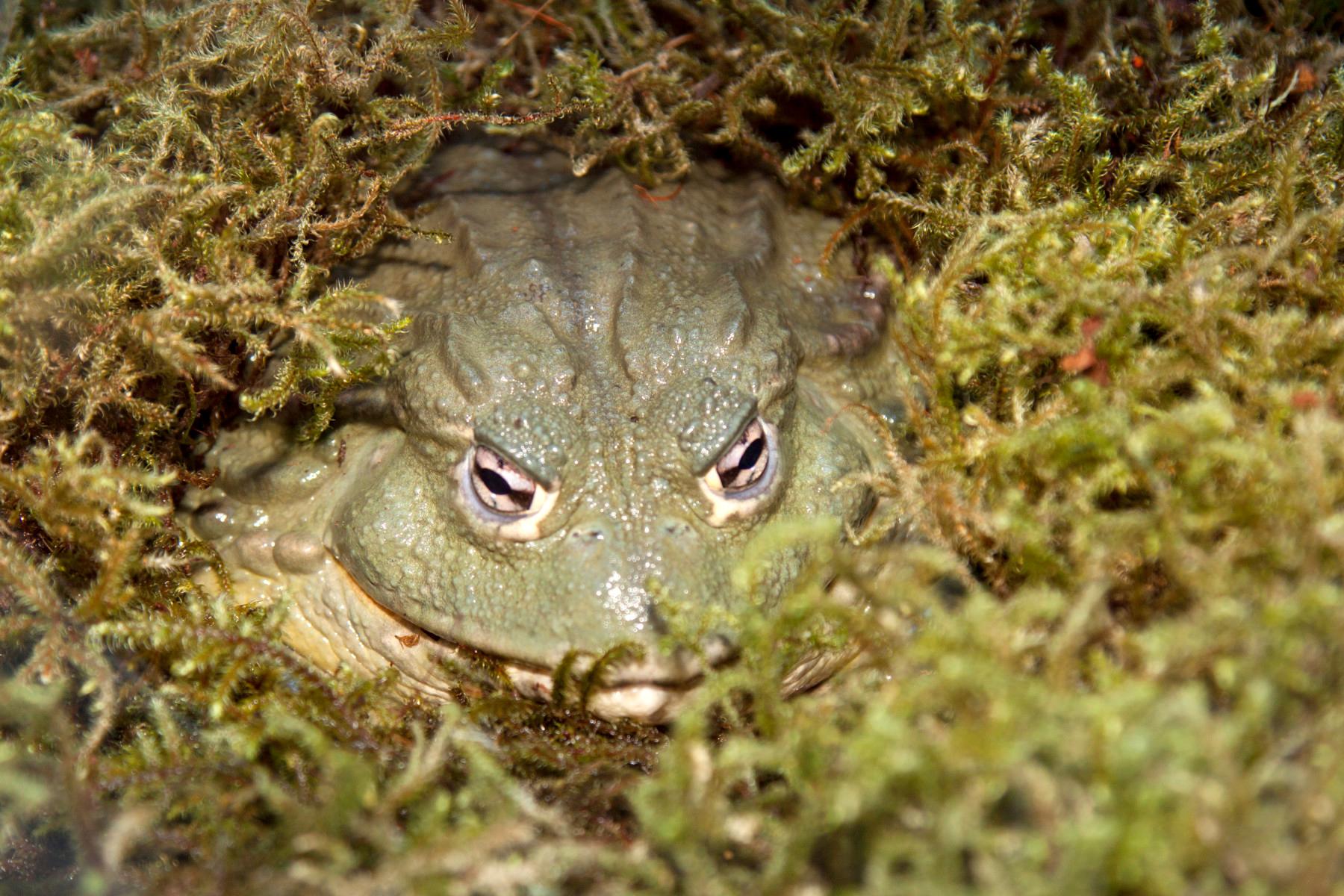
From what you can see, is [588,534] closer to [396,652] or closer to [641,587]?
[641,587]

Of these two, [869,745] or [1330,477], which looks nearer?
[869,745]

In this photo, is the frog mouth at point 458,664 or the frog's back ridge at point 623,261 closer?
the frog mouth at point 458,664

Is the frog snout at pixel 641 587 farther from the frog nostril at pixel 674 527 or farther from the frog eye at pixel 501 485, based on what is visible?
the frog eye at pixel 501 485

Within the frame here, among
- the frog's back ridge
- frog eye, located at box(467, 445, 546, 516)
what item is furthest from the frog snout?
the frog's back ridge

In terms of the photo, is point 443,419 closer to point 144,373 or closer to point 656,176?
point 144,373

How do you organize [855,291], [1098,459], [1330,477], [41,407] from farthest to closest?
[855,291] < [41,407] < [1098,459] < [1330,477]

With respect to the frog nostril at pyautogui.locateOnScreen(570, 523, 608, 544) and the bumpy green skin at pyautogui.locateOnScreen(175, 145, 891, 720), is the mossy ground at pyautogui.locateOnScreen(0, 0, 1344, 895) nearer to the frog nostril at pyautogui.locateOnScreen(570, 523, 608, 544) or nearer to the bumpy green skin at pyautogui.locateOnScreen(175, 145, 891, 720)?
the bumpy green skin at pyautogui.locateOnScreen(175, 145, 891, 720)

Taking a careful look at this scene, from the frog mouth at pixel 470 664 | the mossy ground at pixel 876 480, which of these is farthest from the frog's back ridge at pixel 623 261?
the frog mouth at pixel 470 664

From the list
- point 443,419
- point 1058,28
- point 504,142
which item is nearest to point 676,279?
point 443,419
